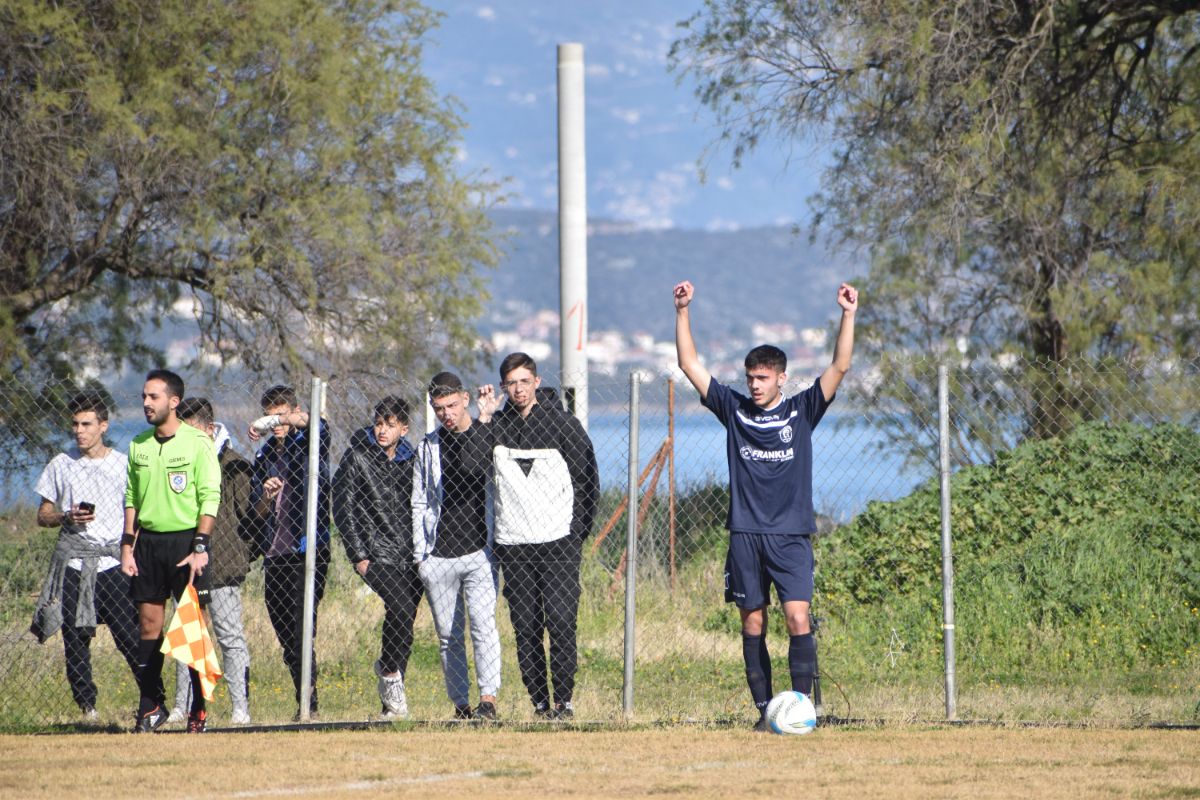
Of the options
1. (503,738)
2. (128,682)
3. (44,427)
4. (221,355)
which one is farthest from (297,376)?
(503,738)

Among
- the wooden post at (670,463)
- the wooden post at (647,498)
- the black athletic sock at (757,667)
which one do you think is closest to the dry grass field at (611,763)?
the black athletic sock at (757,667)

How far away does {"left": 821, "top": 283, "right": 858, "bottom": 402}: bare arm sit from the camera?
25.0 ft

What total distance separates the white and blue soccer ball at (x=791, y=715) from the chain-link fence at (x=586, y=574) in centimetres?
87

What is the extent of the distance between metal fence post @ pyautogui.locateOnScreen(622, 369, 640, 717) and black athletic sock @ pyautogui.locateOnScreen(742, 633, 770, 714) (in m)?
0.77

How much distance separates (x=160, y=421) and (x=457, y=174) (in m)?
12.9

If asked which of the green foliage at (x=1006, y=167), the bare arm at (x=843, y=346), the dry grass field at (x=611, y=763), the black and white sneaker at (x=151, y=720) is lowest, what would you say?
the dry grass field at (x=611, y=763)

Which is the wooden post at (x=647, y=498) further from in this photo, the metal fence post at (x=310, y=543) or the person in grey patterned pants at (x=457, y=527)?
the metal fence post at (x=310, y=543)

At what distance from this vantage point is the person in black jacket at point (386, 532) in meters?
8.59

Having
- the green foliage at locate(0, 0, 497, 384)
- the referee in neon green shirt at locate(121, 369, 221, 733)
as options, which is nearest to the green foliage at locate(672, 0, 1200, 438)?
the green foliage at locate(0, 0, 497, 384)

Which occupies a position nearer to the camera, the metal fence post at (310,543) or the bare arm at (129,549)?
the bare arm at (129,549)

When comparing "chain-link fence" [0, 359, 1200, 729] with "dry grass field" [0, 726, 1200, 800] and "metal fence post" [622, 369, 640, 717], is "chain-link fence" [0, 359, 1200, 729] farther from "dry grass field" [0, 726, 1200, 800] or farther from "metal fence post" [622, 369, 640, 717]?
"dry grass field" [0, 726, 1200, 800]

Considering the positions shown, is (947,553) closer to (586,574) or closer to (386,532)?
(386,532)

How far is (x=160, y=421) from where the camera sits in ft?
26.3

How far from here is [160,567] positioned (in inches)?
317
